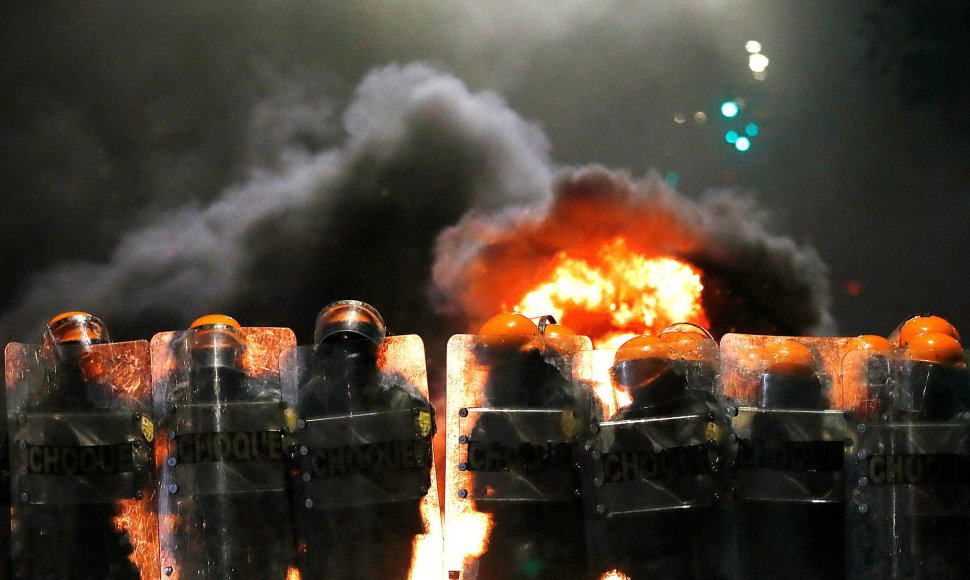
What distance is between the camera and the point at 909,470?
432cm

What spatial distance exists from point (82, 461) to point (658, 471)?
2511 millimetres

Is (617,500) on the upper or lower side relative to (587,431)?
lower

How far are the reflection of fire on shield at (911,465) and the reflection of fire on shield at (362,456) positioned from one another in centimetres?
188

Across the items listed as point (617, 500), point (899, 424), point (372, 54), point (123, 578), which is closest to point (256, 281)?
point (372, 54)

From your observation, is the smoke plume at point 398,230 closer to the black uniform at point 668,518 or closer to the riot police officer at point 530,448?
the riot police officer at point 530,448

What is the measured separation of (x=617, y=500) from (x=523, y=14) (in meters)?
3.59

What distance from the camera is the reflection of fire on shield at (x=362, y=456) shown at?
4336mm

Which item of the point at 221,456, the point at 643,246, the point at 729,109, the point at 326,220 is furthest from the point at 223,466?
the point at 729,109

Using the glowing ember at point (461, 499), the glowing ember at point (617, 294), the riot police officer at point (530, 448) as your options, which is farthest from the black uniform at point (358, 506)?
the glowing ember at point (617, 294)

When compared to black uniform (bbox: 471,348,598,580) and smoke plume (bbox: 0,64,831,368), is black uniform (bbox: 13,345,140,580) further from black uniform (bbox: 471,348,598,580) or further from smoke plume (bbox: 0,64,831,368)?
smoke plume (bbox: 0,64,831,368)

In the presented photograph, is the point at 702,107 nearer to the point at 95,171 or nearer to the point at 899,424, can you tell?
the point at 899,424

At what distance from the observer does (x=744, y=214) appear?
21.6 feet

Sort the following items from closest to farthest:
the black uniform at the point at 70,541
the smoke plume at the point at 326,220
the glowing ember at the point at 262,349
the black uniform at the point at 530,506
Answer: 1. the black uniform at the point at 70,541
2. the black uniform at the point at 530,506
3. the glowing ember at the point at 262,349
4. the smoke plume at the point at 326,220

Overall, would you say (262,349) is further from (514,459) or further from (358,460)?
(514,459)
